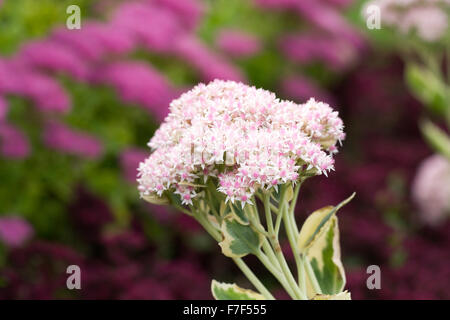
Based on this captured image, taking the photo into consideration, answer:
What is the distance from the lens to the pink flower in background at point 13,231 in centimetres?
179

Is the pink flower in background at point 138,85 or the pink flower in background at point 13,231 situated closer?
the pink flower in background at point 13,231

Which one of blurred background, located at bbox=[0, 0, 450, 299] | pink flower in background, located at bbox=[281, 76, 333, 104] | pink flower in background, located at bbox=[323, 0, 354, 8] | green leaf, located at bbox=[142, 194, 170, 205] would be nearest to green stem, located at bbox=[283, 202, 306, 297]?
green leaf, located at bbox=[142, 194, 170, 205]

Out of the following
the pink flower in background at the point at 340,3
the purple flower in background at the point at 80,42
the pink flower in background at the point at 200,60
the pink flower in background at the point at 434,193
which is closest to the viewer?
the purple flower in background at the point at 80,42

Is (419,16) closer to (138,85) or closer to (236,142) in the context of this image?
(138,85)

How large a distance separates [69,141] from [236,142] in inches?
45.2

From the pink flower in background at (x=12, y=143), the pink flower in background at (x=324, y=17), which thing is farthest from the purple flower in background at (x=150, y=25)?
the pink flower in background at (x=324, y=17)

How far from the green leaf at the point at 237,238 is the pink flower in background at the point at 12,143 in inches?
40.9

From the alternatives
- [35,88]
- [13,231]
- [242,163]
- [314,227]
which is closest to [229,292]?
[314,227]

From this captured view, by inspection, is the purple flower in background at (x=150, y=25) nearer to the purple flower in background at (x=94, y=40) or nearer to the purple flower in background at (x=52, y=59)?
the purple flower in background at (x=94, y=40)

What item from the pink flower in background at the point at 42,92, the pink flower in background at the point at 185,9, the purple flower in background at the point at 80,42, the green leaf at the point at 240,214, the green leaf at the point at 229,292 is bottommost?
the green leaf at the point at 229,292

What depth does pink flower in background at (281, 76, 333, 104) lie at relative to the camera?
2.93 metres

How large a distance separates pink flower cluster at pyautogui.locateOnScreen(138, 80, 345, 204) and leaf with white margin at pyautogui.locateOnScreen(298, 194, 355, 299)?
11cm

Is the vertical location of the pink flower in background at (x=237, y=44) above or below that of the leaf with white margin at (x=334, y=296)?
above
